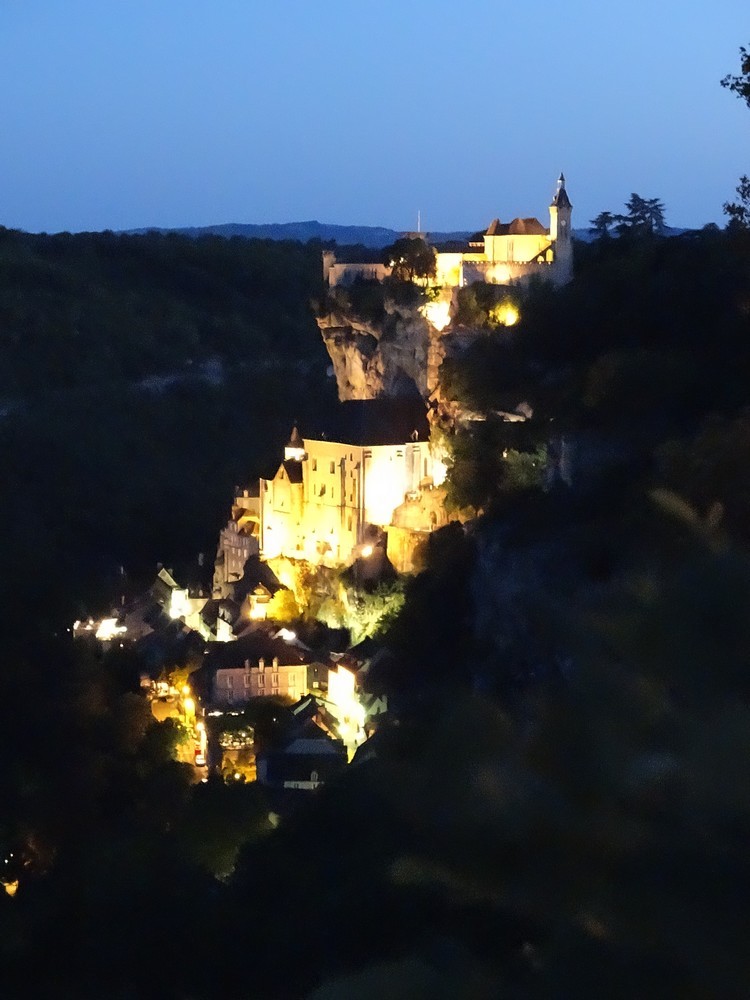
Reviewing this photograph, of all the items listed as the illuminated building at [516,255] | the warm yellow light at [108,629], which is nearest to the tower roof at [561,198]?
the illuminated building at [516,255]

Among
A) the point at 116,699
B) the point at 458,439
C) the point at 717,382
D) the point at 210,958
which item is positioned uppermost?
the point at 717,382

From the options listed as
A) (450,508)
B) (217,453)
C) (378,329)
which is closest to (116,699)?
(450,508)

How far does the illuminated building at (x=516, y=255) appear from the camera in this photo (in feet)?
84.4

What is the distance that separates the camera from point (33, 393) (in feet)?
178

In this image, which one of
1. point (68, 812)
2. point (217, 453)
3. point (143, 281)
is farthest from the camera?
point (143, 281)

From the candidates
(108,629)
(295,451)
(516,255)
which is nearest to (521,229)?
(516,255)

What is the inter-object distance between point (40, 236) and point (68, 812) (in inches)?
2370

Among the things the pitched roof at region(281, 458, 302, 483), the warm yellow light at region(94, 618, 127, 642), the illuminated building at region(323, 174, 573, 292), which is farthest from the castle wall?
the warm yellow light at region(94, 618, 127, 642)

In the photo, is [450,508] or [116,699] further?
[116,699]

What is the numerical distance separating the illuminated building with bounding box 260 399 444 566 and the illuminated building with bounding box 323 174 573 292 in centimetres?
272

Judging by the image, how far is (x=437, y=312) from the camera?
86.5 ft

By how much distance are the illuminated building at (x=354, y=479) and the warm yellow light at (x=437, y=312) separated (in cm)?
160

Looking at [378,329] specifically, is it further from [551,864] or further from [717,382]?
[551,864]

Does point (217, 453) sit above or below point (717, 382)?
below
